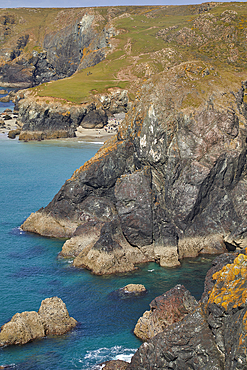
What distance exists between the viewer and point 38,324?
33594mm

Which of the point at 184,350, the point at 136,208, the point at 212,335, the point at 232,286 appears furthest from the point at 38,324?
the point at 136,208

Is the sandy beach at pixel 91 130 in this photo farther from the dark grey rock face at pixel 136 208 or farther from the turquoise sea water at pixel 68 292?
the dark grey rock face at pixel 136 208

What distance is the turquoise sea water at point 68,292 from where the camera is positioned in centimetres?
3105

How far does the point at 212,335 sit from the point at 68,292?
2291 cm

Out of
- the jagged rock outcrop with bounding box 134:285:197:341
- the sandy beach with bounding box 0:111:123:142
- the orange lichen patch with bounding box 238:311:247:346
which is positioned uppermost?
the sandy beach with bounding box 0:111:123:142

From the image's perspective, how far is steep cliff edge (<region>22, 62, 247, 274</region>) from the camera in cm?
4975

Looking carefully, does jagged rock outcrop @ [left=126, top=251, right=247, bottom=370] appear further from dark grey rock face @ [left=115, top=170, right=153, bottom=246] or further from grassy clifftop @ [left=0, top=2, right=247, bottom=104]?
grassy clifftop @ [left=0, top=2, right=247, bottom=104]

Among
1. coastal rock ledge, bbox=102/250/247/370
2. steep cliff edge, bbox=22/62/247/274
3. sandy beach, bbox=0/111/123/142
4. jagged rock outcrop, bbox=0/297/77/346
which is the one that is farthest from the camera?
sandy beach, bbox=0/111/123/142

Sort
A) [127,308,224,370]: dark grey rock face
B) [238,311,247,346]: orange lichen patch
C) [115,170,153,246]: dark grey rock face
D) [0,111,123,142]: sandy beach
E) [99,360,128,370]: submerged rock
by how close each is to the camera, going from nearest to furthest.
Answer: [238,311,247,346]: orange lichen patch
[127,308,224,370]: dark grey rock face
[99,360,128,370]: submerged rock
[115,170,153,246]: dark grey rock face
[0,111,123,142]: sandy beach

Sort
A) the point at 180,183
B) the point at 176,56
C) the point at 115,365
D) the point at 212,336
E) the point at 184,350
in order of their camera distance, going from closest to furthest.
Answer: the point at 212,336 < the point at 184,350 < the point at 115,365 < the point at 180,183 < the point at 176,56

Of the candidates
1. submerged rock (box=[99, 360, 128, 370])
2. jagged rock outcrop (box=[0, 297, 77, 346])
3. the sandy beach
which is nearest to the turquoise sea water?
jagged rock outcrop (box=[0, 297, 77, 346])

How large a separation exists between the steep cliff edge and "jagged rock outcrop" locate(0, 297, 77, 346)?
41.1ft

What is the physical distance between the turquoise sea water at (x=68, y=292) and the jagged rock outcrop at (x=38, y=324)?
25.7 inches

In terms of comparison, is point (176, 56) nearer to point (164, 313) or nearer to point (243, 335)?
point (164, 313)
